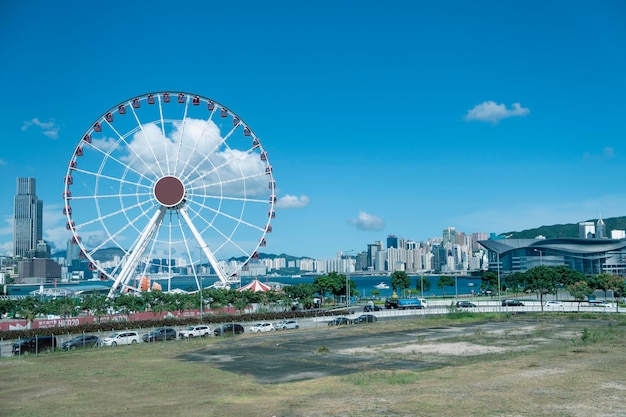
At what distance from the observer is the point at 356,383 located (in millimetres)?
28672

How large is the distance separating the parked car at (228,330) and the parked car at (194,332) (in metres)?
0.96

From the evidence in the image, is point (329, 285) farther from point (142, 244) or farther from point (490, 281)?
point (490, 281)

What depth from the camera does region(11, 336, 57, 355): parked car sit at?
42.6m

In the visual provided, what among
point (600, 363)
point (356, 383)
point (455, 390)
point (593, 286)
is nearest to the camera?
point (455, 390)

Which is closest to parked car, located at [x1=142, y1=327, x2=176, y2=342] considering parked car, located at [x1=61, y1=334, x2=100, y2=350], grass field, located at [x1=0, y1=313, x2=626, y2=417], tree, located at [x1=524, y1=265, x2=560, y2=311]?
grass field, located at [x1=0, y1=313, x2=626, y2=417]

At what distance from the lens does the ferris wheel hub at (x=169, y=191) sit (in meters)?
71.8

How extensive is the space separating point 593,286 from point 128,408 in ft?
330

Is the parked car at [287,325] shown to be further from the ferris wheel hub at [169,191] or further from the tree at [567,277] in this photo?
the tree at [567,277]

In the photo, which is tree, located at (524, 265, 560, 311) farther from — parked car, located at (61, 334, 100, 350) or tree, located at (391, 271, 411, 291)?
parked car, located at (61, 334, 100, 350)

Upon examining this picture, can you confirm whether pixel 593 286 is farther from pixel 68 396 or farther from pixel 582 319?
pixel 68 396

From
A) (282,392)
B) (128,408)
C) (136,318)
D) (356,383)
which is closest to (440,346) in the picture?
(356,383)

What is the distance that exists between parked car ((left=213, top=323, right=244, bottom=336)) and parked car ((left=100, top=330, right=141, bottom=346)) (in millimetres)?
7471

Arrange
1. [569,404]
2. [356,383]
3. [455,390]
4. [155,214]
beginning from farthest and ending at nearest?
1. [155,214]
2. [356,383]
3. [455,390]
4. [569,404]

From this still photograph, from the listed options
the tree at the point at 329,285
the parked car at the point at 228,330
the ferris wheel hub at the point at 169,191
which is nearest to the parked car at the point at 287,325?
the parked car at the point at 228,330
